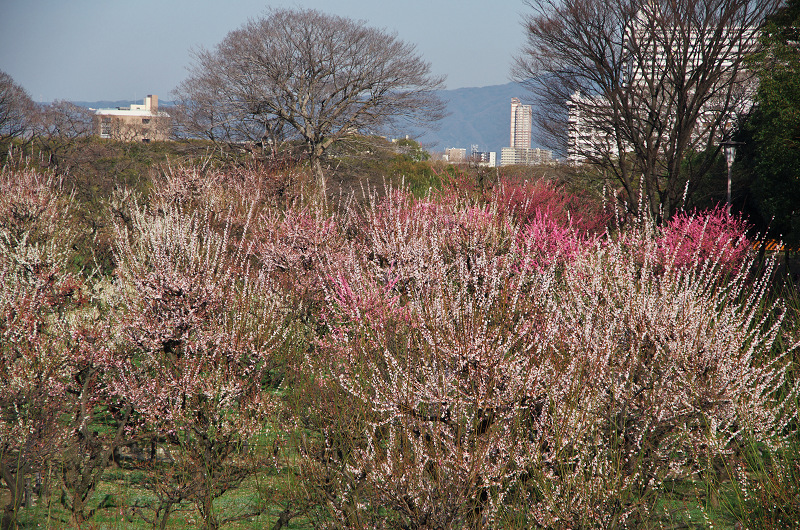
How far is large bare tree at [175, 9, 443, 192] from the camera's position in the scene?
84.9 ft

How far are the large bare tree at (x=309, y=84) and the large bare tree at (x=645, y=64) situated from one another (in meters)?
9.96

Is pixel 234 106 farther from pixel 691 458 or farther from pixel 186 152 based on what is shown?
pixel 691 458

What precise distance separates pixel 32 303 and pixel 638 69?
51.9ft

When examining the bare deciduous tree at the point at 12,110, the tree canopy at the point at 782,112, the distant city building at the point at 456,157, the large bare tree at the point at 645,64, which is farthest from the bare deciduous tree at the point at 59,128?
the distant city building at the point at 456,157

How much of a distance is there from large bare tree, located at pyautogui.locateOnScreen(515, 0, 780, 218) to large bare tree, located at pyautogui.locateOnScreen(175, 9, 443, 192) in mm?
9955

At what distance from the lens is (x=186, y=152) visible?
99.0 feet

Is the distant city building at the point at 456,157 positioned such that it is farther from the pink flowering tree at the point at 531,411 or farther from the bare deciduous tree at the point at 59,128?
the pink flowering tree at the point at 531,411

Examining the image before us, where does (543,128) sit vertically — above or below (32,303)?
above

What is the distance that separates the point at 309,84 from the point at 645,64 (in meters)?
14.6

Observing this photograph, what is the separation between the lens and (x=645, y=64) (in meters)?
16.8

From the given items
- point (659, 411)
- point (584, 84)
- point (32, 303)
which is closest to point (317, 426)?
point (659, 411)

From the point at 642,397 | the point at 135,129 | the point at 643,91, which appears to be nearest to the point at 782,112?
the point at 643,91

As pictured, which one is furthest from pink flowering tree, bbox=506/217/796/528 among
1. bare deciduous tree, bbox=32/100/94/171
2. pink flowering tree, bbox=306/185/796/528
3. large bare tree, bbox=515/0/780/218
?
bare deciduous tree, bbox=32/100/94/171

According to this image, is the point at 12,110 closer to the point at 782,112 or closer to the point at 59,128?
the point at 59,128
